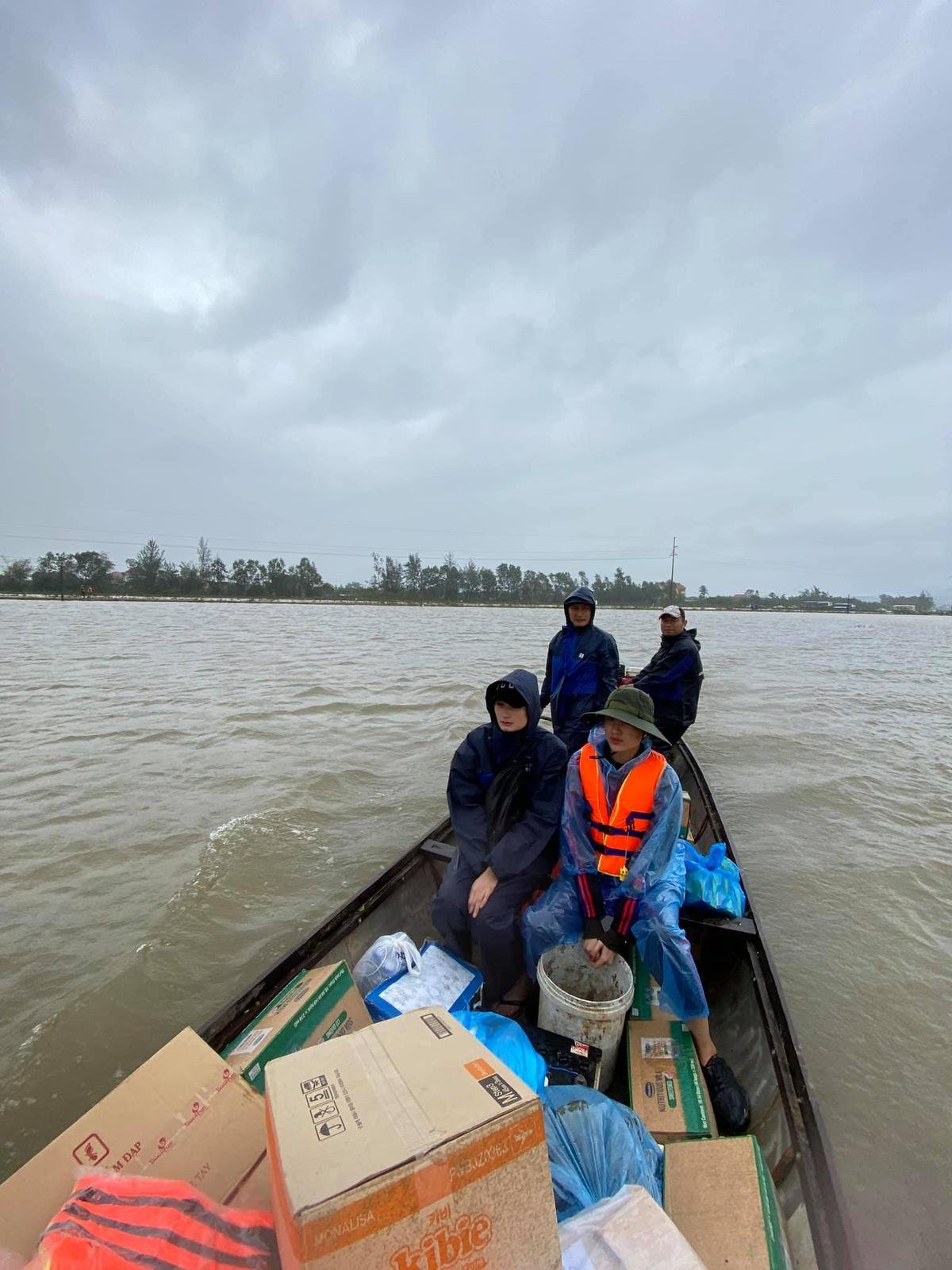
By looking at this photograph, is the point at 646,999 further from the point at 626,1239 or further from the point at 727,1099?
the point at 626,1239

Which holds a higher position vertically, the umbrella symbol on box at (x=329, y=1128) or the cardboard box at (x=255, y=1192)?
the umbrella symbol on box at (x=329, y=1128)

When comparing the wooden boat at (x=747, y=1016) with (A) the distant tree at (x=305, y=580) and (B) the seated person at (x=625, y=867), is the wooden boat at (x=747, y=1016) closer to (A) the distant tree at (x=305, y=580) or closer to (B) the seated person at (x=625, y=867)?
(B) the seated person at (x=625, y=867)

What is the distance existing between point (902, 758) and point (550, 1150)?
10598 mm

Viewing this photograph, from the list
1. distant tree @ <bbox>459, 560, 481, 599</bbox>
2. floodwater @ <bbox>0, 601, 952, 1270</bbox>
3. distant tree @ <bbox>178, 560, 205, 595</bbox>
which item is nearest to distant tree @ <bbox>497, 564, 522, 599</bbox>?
distant tree @ <bbox>459, 560, 481, 599</bbox>

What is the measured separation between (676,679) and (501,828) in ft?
8.75

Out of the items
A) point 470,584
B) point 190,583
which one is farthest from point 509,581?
point 190,583

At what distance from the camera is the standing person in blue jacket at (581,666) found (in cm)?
512

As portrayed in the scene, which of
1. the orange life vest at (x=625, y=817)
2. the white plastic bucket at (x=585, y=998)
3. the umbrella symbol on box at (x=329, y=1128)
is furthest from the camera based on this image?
the orange life vest at (x=625, y=817)

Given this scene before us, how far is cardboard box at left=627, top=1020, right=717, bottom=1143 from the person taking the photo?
235 centimetres

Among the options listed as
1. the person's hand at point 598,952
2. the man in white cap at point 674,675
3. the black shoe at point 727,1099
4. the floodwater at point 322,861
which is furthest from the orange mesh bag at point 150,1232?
the man in white cap at point 674,675

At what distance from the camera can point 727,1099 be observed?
246cm

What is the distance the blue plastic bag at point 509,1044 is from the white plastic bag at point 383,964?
589 mm

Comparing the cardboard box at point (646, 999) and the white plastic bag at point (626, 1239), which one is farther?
the cardboard box at point (646, 999)

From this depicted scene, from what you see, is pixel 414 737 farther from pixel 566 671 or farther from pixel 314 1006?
pixel 314 1006
